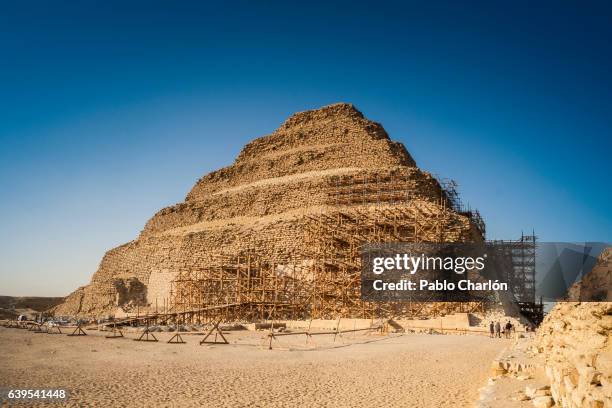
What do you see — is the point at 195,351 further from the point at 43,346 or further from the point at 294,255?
the point at 294,255

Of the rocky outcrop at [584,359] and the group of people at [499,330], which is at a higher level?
the rocky outcrop at [584,359]

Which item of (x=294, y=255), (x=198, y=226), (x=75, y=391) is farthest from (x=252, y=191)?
(x=75, y=391)

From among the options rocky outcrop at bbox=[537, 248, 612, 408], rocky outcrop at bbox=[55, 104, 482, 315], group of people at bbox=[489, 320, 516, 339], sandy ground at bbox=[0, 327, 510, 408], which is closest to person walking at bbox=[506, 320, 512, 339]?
group of people at bbox=[489, 320, 516, 339]

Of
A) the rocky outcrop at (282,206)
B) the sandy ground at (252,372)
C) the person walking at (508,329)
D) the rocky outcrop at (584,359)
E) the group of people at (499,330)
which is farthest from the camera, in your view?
the rocky outcrop at (282,206)

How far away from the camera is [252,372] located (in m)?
10.6

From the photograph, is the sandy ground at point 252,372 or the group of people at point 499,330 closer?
the sandy ground at point 252,372

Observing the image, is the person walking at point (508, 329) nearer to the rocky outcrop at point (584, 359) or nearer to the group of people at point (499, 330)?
the group of people at point (499, 330)

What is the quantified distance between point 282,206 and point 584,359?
34.3 meters

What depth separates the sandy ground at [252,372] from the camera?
8117 mm

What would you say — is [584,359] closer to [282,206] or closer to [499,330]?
[499,330]

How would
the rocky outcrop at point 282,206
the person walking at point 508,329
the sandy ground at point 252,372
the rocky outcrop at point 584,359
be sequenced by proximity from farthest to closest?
1. the rocky outcrop at point 282,206
2. the person walking at point 508,329
3. the sandy ground at point 252,372
4. the rocky outcrop at point 584,359

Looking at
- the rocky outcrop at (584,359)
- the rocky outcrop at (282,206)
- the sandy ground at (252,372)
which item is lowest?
the sandy ground at (252,372)

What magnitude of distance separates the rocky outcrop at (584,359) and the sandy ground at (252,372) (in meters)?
2.45

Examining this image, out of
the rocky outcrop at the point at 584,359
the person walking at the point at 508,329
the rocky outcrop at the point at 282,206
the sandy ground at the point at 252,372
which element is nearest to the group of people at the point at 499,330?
the person walking at the point at 508,329
